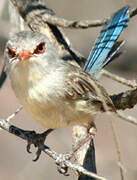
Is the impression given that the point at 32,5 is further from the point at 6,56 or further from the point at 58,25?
the point at 6,56

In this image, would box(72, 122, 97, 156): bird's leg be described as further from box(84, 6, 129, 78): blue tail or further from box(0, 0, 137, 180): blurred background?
box(84, 6, 129, 78): blue tail

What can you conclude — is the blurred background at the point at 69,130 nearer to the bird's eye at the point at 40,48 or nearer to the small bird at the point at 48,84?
the small bird at the point at 48,84

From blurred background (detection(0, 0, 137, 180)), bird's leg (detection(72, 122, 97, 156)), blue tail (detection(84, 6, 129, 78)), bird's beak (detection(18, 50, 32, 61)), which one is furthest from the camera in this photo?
blurred background (detection(0, 0, 137, 180))

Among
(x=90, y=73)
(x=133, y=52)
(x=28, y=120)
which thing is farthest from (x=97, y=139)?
(x=90, y=73)

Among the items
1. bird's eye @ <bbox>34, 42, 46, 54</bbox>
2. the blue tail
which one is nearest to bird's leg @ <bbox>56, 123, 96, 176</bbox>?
the blue tail

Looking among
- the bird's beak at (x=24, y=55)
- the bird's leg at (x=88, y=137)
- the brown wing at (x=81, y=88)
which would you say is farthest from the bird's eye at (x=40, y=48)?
the bird's leg at (x=88, y=137)

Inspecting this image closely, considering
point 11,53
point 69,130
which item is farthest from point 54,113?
point 69,130

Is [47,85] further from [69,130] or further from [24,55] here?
[69,130]
